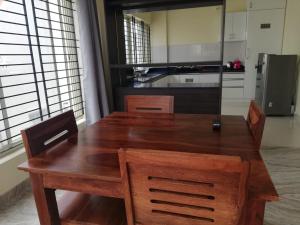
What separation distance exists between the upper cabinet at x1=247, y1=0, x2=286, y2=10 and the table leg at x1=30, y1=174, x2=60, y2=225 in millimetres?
4920

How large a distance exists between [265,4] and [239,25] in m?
0.61

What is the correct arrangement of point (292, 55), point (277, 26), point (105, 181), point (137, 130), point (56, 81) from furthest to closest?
point (277, 26) → point (292, 55) → point (56, 81) → point (137, 130) → point (105, 181)

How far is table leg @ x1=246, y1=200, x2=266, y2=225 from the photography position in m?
0.83

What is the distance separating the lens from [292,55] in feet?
12.9

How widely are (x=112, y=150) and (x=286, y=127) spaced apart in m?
3.36

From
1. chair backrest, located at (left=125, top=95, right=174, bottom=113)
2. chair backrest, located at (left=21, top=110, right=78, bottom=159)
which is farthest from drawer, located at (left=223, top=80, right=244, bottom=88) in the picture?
chair backrest, located at (left=21, top=110, right=78, bottom=159)

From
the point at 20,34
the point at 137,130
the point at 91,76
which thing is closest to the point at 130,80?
the point at 91,76

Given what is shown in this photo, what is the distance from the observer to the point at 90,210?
3.71 ft

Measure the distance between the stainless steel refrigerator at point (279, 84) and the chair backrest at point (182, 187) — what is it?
392 cm

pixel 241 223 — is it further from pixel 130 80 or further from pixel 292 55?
pixel 292 55

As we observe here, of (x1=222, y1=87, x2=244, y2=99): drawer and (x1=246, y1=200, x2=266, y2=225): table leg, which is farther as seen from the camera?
(x1=222, y1=87, x2=244, y2=99): drawer

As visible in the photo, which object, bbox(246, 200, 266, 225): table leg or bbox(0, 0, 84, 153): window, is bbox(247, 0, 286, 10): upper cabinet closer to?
bbox(0, 0, 84, 153): window

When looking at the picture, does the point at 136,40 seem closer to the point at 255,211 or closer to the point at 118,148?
the point at 118,148

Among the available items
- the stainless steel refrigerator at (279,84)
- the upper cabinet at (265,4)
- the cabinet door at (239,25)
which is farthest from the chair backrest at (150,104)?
the cabinet door at (239,25)
